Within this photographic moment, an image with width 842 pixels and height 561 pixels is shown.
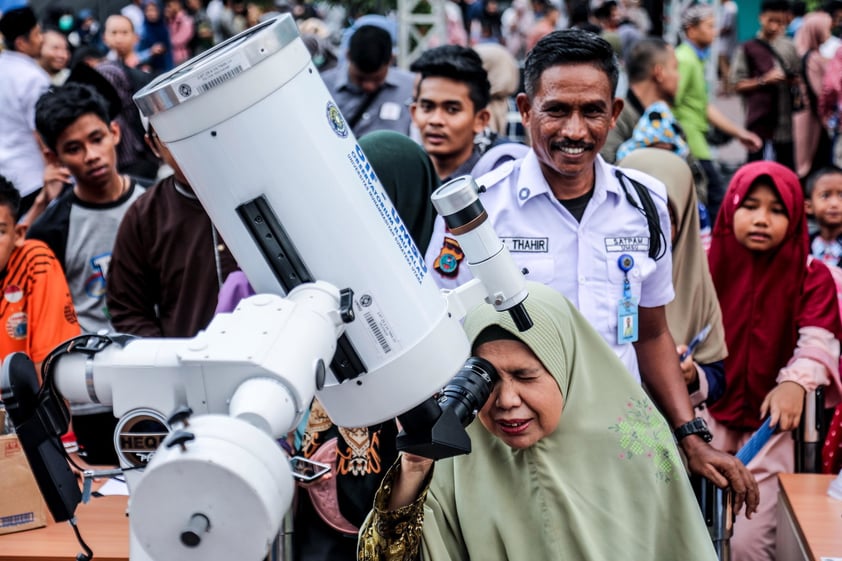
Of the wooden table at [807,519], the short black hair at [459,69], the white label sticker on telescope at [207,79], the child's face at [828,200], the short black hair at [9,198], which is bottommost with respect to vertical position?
the child's face at [828,200]

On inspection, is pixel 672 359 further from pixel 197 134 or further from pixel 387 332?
pixel 197 134

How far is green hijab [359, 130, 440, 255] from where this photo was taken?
3.28m

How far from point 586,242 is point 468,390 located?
94 cm

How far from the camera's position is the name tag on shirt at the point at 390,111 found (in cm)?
648

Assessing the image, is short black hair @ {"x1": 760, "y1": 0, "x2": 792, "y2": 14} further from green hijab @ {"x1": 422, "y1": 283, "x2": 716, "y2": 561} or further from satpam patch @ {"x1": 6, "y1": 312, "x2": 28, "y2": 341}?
green hijab @ {"x1": 422, "y1": 283, "x2": 716, "y2": 561}

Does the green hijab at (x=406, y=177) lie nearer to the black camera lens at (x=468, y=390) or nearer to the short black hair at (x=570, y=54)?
the short black hair at (x=570, y=54)

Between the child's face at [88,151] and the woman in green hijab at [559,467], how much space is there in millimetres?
2336

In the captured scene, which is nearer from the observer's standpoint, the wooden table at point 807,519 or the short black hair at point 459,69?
the wooden table at point 807,519

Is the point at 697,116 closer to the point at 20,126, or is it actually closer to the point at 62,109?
the point at 20,126

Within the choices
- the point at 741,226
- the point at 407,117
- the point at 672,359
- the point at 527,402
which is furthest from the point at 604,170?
the point at 407,117

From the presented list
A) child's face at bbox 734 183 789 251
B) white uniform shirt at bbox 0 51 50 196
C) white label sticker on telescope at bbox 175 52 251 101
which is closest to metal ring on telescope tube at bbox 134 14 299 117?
white label sticker on telescope at bbox 175 52 251 101

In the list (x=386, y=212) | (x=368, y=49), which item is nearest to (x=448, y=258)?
(x=386, y=212)

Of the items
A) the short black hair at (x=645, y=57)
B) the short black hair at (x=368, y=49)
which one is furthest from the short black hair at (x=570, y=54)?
the short black hair at (x=368, y=49)

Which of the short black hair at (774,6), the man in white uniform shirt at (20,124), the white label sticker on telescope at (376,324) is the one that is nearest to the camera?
the white label sticker on telescope at (376,324)
